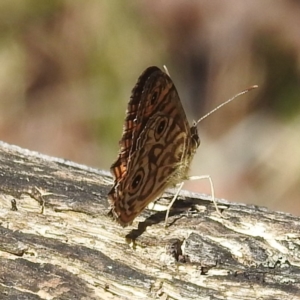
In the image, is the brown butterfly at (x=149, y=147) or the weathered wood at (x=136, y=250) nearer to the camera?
the weathered wood at (x=136, y=250)

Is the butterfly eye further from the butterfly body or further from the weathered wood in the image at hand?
the weathered wood

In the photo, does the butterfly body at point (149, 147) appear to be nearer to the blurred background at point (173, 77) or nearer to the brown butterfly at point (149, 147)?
the brown butterfly at point (149, 147)

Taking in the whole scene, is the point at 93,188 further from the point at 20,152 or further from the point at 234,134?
the point at 234,134

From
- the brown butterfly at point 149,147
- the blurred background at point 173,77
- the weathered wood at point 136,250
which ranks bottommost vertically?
the weathered wood at point 136,250

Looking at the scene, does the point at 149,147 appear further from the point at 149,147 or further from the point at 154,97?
the point at 154,97

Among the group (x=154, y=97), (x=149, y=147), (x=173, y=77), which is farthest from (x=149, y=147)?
(x=173, y=77)

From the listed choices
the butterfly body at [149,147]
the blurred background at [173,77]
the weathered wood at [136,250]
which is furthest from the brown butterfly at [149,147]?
the blurred background at [173,77]

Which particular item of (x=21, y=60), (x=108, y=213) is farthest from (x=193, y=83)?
(x=108, y=213)
